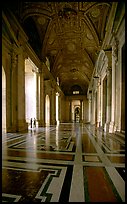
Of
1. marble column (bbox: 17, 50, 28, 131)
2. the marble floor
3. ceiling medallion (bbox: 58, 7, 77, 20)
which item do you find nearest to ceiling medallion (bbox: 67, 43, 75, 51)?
ceiling medallion (bbox: 58, 7, 77, 20)

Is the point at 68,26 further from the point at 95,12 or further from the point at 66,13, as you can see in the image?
the point at 95,12

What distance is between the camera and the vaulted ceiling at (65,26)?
11.1 metres

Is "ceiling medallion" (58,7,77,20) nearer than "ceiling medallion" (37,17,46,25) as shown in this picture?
Yes

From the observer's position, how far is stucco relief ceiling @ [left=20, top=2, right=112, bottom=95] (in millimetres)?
11070

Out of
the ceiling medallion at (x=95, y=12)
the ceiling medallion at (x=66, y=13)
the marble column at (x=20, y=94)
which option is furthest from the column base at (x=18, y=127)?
the ceiling medallion at (x=95, y=12)

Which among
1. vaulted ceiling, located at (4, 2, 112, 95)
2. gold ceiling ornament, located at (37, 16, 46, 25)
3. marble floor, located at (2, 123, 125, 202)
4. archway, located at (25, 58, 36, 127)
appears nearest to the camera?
marble floor, located at (2, 123, 125, 202)

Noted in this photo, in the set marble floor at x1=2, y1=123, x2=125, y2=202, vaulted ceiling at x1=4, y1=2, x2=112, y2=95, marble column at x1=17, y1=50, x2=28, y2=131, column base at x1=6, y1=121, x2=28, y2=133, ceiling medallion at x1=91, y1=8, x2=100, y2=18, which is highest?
ceiling medallion at x1=91, y1=8, x2=100, y2=18

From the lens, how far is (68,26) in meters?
14.0

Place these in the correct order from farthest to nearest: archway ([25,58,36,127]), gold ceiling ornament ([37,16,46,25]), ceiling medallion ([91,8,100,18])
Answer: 1. archway ([25,58,36,127])
2. gold ceiling ornament ([37,16,46,25])
3. ceiling medallion ([91,8,100,18])

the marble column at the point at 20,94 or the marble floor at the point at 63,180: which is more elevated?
the marble column at the point at 20,94

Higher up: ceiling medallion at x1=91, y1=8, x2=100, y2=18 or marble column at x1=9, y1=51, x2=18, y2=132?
ceiling medallion at x1=91, y1=8, x2=100, y2=18

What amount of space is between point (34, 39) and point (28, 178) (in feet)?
43.9

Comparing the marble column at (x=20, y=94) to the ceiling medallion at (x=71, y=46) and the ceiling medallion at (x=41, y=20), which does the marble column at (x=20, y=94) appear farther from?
the ceiling medallion at (x=71, y=46)

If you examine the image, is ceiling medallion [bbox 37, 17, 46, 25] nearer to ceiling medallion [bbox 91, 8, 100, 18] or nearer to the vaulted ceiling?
the vaulted ceiling
